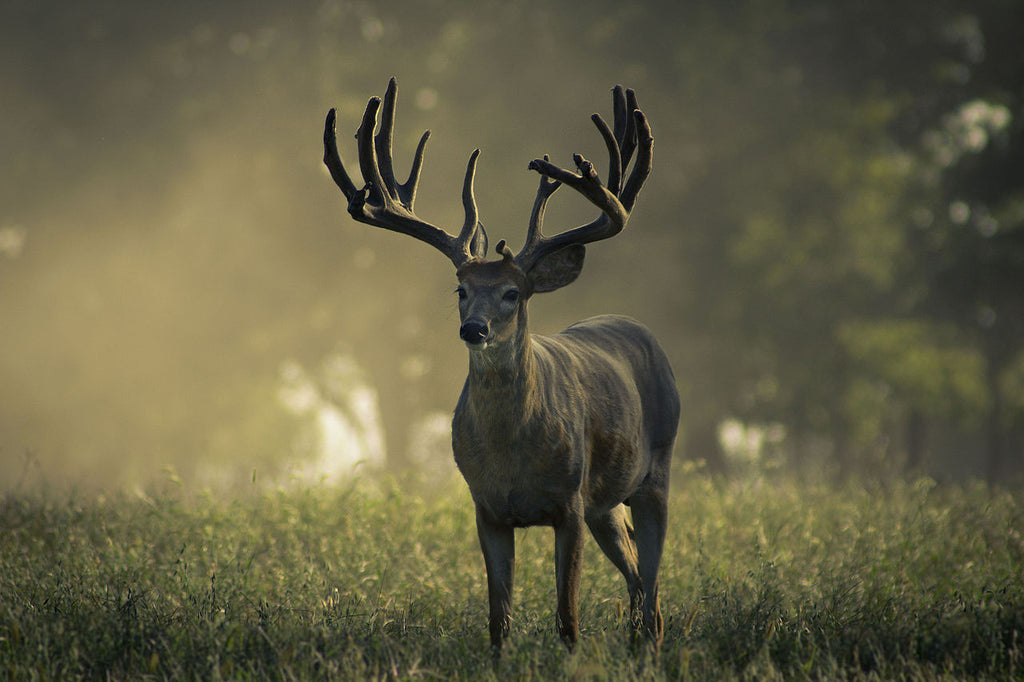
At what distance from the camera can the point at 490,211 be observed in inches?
797

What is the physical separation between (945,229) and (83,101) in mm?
17625

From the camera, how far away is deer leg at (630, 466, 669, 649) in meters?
5.62

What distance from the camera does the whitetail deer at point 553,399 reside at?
15.9 feet

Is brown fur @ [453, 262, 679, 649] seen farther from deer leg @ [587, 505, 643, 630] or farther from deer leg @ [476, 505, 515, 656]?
deer leg @ [587, 505, 643, 630]

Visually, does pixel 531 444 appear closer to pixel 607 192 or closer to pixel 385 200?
pixel 607 192

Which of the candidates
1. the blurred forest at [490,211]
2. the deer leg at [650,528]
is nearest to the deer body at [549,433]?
the deer leg at [650,528]

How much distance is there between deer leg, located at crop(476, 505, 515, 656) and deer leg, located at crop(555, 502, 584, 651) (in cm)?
25

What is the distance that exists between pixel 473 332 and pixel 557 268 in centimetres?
87

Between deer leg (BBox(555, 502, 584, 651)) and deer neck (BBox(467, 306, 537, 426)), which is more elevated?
deer neck (BBox(467, 306, 537, 426))

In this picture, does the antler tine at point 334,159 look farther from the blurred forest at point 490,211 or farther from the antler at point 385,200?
the blurred forest at point 490,211

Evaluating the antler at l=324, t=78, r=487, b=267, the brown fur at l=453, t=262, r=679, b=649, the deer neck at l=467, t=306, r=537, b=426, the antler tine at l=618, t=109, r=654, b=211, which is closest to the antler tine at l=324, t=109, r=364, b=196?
the antler at l=324, t=78, r=487, b=267

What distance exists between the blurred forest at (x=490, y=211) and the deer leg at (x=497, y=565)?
48.1ft

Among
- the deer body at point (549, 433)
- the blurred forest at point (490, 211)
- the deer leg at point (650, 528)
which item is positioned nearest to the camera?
the deer body at point (549, 433)

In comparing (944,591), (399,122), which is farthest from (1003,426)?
(944,591)
